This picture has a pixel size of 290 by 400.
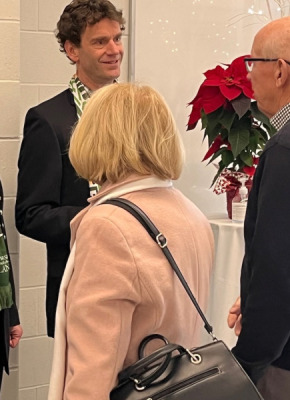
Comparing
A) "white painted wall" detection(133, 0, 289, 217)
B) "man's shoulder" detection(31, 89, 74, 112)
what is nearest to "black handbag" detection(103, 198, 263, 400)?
"man's shoulder" detection(31, 89, 74, 112)

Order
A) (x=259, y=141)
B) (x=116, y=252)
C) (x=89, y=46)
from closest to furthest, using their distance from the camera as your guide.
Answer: (x=116, y=252), (x=89, y=46), (x=259, y=141)

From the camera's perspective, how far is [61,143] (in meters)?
2.38

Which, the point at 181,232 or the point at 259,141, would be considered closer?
the point at 181,232

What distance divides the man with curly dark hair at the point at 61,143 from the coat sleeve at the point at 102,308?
0.80 m

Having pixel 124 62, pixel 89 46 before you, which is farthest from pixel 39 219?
pixel 124 62

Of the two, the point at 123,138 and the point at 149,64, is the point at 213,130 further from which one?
the point at 123,138

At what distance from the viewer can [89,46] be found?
251cm

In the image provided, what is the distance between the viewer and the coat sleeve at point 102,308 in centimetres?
151

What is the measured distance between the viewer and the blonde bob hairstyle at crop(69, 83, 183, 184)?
160 cm

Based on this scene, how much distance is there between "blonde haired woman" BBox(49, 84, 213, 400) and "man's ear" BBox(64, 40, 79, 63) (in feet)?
3.01

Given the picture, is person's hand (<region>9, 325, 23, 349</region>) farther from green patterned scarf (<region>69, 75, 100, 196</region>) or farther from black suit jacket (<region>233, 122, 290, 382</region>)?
black suit jacket (<region>233, 122, 290, 382</region>)

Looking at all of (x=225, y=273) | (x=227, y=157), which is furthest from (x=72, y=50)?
→ (x=225, y=273)

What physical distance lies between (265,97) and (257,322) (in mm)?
581

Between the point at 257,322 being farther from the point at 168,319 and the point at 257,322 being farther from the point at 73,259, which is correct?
the point at 73,259
